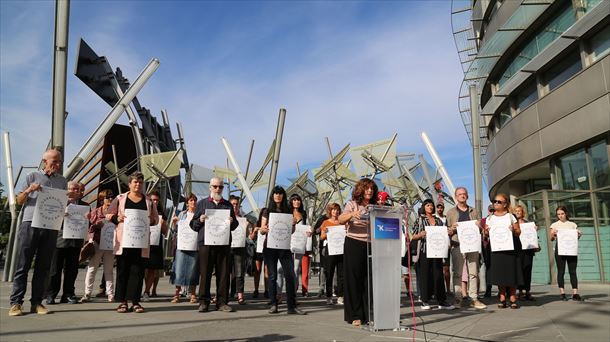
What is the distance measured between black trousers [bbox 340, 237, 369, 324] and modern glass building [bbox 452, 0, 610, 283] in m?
10.0

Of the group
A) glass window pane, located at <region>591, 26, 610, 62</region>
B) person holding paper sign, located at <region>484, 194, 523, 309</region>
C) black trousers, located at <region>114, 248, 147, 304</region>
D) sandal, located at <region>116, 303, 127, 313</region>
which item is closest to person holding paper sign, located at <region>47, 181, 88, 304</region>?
black trousers, located at <region>114, 248, 147, 304</region>

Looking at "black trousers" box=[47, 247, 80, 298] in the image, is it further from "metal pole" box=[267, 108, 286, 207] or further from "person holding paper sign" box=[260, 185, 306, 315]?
"metal pole" box=[267, 108, 286, 207]

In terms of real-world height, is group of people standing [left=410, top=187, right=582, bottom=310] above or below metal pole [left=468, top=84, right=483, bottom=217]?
below

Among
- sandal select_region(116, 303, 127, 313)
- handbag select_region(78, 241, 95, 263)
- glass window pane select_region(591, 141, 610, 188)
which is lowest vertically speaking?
sandal select_region(116, 303, 127, 313)

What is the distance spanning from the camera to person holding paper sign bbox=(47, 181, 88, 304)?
303 inches

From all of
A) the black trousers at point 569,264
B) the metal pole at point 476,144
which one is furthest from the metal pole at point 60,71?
the metal pole at point 476,144

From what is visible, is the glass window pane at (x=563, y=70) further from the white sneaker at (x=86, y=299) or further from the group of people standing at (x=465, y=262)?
the white sneaker at (x=86, y=299)

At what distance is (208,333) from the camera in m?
5.02

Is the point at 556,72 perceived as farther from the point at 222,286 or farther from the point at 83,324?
the point at 83,324

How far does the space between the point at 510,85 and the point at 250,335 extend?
2161 cm

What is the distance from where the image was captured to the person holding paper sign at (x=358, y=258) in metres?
5.95

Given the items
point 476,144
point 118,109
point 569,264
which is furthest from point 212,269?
point 476,144

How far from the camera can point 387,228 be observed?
563cm

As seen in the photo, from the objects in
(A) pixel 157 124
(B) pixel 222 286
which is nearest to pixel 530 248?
(B) pixel 222 286
